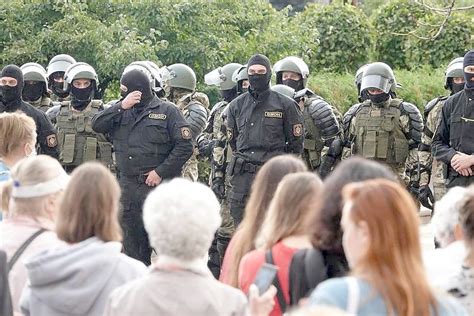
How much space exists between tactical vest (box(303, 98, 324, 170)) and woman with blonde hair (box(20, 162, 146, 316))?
701cm

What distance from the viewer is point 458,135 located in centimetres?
1123

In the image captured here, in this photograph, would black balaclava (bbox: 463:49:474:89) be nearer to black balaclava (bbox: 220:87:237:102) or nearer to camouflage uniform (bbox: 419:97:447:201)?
camouflage uniform (bbox: 419:97:447:201)

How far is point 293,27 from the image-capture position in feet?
64.0

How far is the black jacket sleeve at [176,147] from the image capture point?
1077 centimetres

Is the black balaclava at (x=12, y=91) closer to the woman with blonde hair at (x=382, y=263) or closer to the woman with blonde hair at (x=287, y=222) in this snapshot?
the woman with blonde hair at (x=287, y=222)

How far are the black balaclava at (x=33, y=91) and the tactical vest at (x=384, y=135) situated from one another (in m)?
3.55

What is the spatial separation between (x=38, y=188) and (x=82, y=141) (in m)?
6.25

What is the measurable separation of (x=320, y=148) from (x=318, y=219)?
746 cm

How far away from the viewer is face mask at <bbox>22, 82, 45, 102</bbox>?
1317 cm

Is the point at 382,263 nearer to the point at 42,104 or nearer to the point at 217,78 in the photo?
the point at 42,104

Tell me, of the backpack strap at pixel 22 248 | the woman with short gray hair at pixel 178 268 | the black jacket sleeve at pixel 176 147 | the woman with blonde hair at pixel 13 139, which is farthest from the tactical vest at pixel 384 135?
the woman with short gray hair at pixel 178 268

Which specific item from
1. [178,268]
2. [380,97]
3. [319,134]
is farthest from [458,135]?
[178,268]

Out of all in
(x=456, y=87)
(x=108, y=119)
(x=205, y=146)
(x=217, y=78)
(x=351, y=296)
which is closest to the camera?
(x=351, y=296)

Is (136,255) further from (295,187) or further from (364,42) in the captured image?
(364,42)
